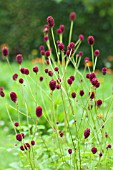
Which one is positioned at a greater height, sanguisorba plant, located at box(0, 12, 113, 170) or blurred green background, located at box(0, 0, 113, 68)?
blurred green background, located at box(0, 0, 113, 68)

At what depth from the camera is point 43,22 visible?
10.5 m

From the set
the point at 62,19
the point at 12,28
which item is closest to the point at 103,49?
the point at 62,19

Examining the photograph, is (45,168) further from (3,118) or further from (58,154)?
(3,118)

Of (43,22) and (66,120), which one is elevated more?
(43,22)

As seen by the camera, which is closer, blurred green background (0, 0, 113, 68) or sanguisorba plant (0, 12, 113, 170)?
sanguisorba plant (0, 12, 113, 170)

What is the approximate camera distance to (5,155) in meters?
3.92

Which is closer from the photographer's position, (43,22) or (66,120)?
(66,120)

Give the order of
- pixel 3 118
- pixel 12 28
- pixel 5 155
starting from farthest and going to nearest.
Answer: pixel 12 28 < pixel 3 118 < pixel 5 155

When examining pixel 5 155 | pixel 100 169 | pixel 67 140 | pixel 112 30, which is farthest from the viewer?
pixel 112 30

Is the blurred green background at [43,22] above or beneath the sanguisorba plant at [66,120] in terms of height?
above

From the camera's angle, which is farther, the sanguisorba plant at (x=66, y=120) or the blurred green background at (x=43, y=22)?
the blurred green background at (x=43, y=22)

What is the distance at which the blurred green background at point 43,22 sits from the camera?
10.2 m

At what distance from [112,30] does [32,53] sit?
1.80 meters

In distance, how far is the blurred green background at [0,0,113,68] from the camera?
10156mm
